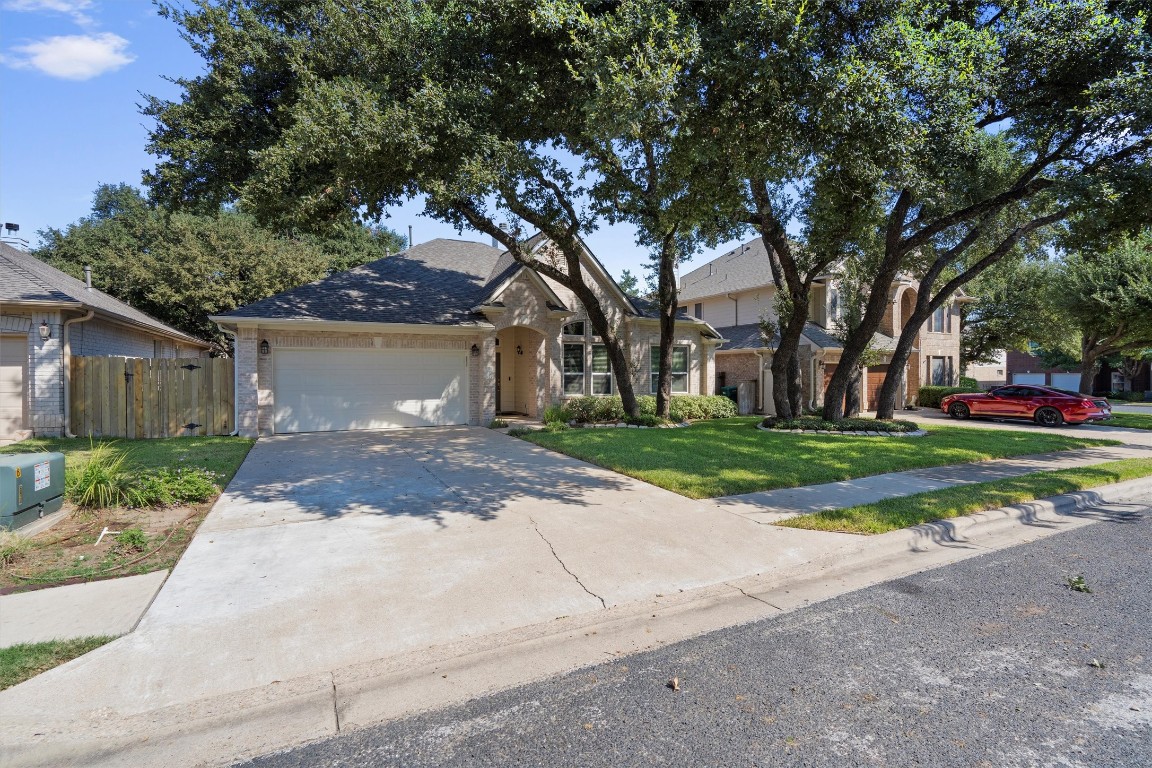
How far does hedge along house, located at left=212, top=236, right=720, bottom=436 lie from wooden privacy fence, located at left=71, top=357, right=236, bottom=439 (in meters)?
1.04

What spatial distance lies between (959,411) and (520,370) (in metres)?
16.5

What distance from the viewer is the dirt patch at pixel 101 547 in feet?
15.4

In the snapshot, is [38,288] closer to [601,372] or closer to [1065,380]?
[601,372]

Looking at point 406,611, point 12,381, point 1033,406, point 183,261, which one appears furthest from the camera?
point 183,261

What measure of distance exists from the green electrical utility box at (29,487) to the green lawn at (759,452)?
732 centimetres

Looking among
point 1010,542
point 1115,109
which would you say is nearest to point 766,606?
point 1010,542

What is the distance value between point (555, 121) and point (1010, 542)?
959 centimetres

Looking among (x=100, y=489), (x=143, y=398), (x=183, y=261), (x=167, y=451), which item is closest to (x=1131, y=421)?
(x=100, y=489)

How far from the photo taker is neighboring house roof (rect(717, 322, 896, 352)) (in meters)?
21.3

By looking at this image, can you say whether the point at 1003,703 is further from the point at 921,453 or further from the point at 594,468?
the point at 921,453

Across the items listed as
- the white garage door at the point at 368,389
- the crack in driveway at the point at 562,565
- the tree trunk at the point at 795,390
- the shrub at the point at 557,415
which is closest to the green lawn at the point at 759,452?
the shrub at the point at 557,415

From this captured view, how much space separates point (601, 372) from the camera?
18812mm

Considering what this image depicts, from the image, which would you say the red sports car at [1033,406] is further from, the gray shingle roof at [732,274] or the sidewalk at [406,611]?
the sidewalk at [406,611]

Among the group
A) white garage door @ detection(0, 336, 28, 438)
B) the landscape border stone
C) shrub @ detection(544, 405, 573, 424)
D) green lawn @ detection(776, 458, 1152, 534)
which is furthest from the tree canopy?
green lawn @ detection(776, 458, 1152, 534)
